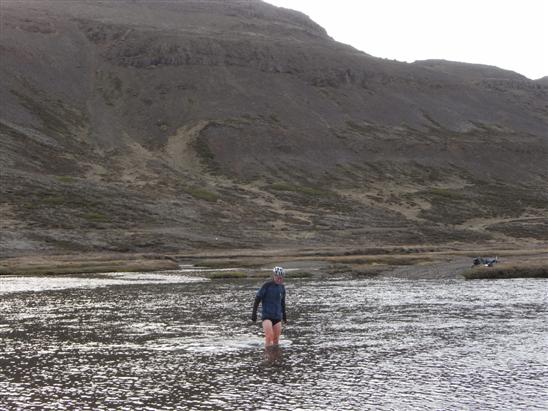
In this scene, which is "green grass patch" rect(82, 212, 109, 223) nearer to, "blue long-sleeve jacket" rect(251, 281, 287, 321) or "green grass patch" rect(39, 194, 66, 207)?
"green grass patch" rect(39, 194, 66, 207)

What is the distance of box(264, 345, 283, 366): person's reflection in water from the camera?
23.9m

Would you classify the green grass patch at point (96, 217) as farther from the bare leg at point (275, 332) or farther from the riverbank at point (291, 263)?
the bare leg at point (275, 332)

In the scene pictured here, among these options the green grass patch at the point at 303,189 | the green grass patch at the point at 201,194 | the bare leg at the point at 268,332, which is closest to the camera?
the bare leg at the point at 268,332

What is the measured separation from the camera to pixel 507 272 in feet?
221

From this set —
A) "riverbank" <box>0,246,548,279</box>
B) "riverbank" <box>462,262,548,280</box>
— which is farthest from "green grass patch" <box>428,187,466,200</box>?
"riverbank" <box>462,262,548,280</box>

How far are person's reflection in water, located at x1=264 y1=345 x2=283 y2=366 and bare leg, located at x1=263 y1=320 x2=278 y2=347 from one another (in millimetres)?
188

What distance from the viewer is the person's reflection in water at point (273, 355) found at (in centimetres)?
2388

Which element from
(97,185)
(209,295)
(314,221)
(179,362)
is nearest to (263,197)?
(314,221)

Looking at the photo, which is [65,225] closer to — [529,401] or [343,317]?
[343,317]

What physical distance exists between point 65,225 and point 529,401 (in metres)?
115

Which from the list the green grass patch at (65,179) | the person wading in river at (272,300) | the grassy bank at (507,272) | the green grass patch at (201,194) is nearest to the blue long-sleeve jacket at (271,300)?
the person wading in river at (272,300)

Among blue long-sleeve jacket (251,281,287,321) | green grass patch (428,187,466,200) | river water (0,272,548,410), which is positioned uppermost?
green grass patch (428,187,466,200)

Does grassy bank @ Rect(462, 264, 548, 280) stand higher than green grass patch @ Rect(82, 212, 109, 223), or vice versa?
green grass patch @ Rect(82, 212, 109, 223)

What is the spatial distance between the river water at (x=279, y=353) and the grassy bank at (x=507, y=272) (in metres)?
17.7
